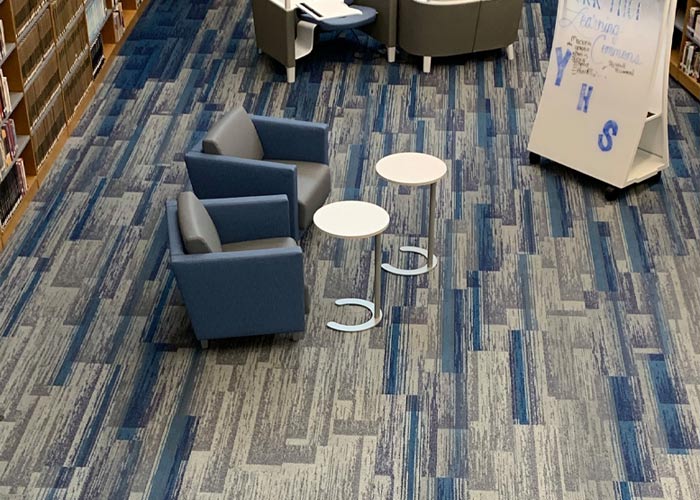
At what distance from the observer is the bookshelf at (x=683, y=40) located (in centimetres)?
927

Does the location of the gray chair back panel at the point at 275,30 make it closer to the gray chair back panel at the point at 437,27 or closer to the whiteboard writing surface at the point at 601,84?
the gray chair back panel at the point at 437,27

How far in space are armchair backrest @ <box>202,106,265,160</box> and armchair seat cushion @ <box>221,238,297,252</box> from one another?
726 mm

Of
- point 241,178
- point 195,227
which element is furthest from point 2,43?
point 195,227

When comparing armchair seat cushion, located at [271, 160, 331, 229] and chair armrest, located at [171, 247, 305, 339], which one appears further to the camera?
armchair seat cushion, located at [271, 160, 331, 229]

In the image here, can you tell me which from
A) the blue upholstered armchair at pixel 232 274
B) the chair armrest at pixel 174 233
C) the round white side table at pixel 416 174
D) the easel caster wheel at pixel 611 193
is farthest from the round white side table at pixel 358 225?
the easel caster wheel at pixel 611 193

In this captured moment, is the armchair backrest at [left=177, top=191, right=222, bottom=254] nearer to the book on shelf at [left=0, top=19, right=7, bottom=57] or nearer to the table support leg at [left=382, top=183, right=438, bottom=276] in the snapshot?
the table support leg at [left=382, top=183, right=438, bottom=276]

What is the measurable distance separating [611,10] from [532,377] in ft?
8.89

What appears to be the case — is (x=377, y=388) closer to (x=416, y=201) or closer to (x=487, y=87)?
(x=416, y=201)

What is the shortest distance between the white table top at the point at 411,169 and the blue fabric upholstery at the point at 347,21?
277cm

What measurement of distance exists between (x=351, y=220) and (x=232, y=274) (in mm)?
779

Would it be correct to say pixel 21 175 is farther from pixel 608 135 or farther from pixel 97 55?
pixel 608 135

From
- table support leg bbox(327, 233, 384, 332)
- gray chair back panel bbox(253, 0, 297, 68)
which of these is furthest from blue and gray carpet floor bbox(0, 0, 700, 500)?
gray chair back panel bbox(253, 0, 297, 68)

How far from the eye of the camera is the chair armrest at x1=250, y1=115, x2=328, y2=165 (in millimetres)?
7410

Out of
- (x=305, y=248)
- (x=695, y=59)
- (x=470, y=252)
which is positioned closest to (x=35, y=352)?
(x=305, y=248)
